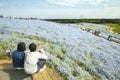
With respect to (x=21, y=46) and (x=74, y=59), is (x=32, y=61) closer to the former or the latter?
(x=21, y=46)

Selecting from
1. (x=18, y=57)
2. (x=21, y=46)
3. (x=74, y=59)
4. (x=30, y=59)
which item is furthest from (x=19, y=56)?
(x=74, y=59)

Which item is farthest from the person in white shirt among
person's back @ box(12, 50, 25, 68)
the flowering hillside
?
the flowering hillside

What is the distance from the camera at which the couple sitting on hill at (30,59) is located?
9.39m

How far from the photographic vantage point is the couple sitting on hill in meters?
9.39

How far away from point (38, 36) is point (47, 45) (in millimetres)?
2322

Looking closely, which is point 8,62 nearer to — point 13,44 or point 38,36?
point 13,44

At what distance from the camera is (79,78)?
11.1 m

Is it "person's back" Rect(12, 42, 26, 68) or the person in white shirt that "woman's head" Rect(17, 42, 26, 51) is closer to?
"person's back" Rect(12, 42, 26, 68)

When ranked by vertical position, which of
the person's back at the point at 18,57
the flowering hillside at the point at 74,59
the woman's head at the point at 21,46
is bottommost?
the flowering hillside at the point at 74,59

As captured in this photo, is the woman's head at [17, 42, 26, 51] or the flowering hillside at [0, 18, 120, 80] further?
the flowering hillside at [0, 18, 120, 80]

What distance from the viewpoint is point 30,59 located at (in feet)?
30.7

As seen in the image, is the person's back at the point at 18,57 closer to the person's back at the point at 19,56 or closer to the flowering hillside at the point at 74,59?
the person's back at the point at 19,56

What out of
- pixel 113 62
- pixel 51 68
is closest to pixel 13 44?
pixel 51 68

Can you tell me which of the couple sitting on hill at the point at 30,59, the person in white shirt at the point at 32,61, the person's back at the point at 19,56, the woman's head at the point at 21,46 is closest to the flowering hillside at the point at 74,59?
the couple sitting on hill at the point at 30,59
